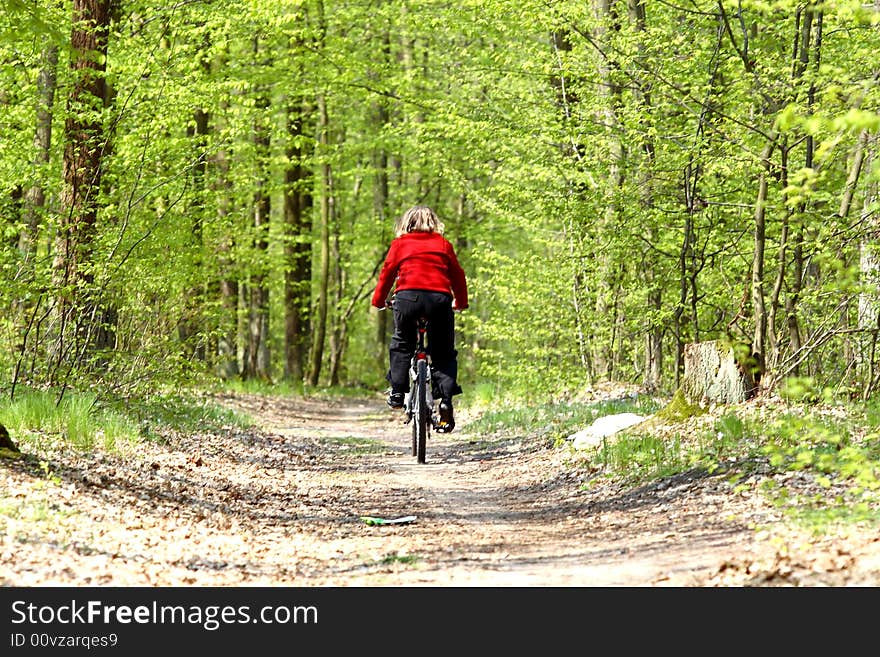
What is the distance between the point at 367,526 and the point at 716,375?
4334 millimetres

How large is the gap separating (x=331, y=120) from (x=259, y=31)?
9838mm

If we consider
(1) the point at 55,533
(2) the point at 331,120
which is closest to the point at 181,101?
(1) the point at 55,533

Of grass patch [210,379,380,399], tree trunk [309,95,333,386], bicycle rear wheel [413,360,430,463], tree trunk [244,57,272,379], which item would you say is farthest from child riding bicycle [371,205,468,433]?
tree trunk [309,95,333,386]

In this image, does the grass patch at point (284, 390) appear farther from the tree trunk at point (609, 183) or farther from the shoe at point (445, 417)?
the shoe at point (445, 417)

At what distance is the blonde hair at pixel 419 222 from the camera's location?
9.86m

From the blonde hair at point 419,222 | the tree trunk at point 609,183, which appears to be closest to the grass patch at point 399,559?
the blonde hair at point 419,222

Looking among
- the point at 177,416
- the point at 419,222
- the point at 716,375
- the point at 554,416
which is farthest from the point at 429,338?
the point at 177,416

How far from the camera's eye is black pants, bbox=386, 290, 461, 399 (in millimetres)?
9789

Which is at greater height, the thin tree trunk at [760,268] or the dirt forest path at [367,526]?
the thin tree trunk at [760,268]

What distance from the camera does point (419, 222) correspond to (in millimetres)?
9883

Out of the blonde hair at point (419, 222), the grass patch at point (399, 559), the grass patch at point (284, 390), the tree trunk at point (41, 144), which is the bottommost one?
the grass patch at point (399, 559)

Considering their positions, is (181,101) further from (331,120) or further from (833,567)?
(331,120)

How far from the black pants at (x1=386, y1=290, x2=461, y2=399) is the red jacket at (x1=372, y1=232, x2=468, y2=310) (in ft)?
0.31

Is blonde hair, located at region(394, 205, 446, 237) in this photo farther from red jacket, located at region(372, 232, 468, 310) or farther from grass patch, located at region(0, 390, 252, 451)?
grass patch, located at region(0, 390, 252, 451)
